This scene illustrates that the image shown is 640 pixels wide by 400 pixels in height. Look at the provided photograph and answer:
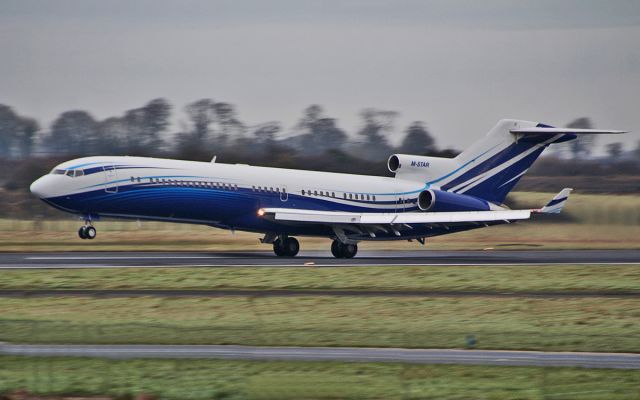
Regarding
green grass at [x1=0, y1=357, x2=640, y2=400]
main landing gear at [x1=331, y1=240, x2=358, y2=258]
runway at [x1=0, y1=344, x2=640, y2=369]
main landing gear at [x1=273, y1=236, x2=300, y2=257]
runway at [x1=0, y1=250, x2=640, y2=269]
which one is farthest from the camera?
main landing gear at [x1=273, y1=236, x2=300, y2=257]

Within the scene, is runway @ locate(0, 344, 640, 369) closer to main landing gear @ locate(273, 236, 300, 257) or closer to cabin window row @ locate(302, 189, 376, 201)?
main landing gear @ locate(273, 236, 300, 257)

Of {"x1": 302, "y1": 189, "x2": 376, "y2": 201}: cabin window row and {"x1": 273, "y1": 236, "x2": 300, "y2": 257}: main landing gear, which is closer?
{"x1": 273, "y1": 236, "x2": 300, "y2": 257}: main landing gear

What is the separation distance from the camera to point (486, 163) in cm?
5469

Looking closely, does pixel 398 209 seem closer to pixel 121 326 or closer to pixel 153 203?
pixel 153 203

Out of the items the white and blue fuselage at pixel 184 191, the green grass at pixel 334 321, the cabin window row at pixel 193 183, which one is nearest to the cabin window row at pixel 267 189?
the white and blue fuselage at pixel 184 191

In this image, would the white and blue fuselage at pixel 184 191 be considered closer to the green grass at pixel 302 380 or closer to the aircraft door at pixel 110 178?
the aircraft door at pixel 110 178

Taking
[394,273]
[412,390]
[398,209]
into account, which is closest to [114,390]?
[412,390]

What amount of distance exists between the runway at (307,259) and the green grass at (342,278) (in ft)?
8.73

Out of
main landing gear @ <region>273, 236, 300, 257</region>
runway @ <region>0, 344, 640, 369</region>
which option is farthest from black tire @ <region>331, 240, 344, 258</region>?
runway @ <region>0, 344, 640, 369</region>

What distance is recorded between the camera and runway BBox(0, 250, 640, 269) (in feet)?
141

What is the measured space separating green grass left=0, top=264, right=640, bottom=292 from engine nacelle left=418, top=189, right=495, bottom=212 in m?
10.7

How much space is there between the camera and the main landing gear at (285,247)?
50.3 m

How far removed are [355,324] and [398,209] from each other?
85.6ft

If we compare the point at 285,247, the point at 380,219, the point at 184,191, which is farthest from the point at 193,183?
the point at 380,219
